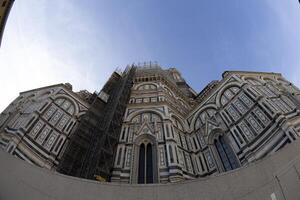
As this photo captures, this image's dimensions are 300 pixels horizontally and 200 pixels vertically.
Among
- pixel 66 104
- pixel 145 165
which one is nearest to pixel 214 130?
pixel 145 165

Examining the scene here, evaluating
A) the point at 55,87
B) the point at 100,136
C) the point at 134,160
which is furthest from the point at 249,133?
the point at 55,87

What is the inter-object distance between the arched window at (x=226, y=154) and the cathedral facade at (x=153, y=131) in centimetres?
5

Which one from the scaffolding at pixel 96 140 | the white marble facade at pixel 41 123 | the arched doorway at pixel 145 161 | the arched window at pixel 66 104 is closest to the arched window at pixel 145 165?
the arched doorway at pixel 145 161

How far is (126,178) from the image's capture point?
39.9ft

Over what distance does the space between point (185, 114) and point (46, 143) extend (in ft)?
32.6

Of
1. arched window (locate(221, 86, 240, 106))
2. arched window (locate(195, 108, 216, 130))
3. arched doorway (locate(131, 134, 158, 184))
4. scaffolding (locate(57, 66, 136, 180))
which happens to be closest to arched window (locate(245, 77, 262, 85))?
arched window (locate(221, 86, 240, 106))

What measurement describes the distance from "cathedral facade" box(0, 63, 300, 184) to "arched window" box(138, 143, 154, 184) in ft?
0.17

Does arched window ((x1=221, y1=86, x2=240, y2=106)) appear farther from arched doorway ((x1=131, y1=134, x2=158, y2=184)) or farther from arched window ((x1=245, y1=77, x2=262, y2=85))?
Answer: arched doorway ((x1=131, y1=134, x2=158, y2=184))

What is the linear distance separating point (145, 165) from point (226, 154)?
4338 mm

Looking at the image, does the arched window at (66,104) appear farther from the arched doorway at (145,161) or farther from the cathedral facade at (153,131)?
the arched doorway at (145,161)

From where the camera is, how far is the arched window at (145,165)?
12.5m

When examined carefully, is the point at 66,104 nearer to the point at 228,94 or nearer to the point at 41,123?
the point at 41,123

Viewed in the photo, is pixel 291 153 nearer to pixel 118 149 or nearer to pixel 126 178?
pixel 126 178

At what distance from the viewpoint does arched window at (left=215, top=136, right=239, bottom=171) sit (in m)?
12.6
